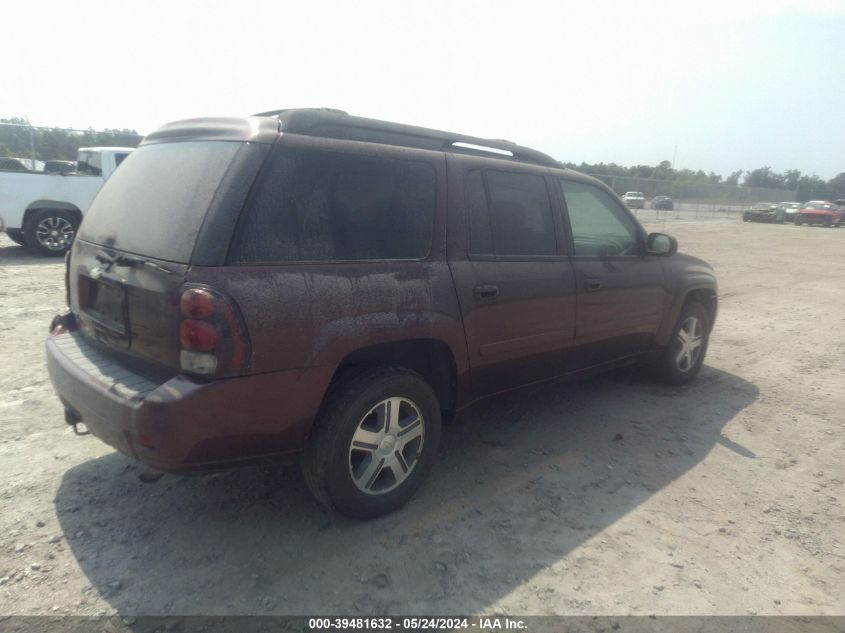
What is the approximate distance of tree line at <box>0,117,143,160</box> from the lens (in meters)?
13.8

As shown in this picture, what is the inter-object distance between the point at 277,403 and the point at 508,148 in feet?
7.47

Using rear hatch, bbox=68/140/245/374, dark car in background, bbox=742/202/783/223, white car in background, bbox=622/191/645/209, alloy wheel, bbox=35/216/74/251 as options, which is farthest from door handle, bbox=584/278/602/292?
dark car in background, bbox=742/202/783/223

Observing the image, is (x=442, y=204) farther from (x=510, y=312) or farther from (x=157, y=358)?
(x=157, y=358)

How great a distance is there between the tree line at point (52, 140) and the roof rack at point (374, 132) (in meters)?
13.8

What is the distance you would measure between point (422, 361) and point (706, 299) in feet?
10.8

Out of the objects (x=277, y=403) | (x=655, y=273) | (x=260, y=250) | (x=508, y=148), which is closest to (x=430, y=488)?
(x=277, y=403)

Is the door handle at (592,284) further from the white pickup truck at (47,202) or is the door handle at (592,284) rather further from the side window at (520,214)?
the white pickup truck at (47,202)

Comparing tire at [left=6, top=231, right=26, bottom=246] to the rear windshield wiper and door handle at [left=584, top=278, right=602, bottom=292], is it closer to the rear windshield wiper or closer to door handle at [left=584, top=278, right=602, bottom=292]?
the rear windshield wiper

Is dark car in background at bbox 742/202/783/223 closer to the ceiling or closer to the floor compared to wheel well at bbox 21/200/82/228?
closer to the ceiling

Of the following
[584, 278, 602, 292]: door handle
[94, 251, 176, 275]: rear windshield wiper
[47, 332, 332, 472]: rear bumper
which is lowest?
[47, 332, 332, 472]: rear bumper

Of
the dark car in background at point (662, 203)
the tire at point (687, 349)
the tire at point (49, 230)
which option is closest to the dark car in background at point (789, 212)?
the dark car in background at point (662, 203)

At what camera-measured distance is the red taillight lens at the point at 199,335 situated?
2332 mm

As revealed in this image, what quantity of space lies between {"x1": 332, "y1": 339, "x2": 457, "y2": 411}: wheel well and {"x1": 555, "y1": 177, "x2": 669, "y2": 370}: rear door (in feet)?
3.66

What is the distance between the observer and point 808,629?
241 centimetres
